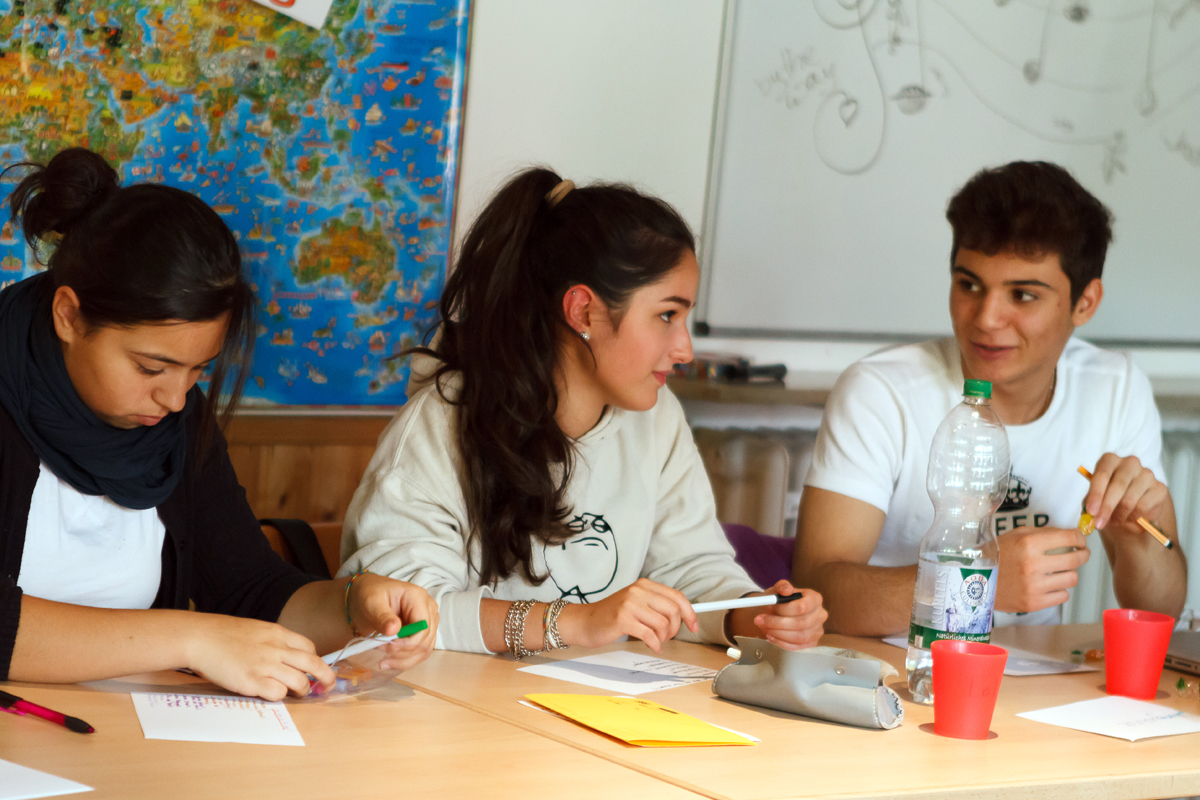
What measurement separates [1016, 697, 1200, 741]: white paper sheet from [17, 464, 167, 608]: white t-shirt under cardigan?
Result: 1.08 m

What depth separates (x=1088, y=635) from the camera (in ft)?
5.63

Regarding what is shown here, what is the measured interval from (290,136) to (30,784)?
1664 mm

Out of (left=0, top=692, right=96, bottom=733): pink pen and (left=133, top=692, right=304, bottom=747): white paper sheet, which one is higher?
(left=0, top=692, right=96, bottom=733): pink pen

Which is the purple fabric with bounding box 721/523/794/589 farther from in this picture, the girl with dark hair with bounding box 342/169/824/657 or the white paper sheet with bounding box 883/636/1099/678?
the white paper sheet with bounding box 883/636/1099/678

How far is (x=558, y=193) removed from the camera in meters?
1.73

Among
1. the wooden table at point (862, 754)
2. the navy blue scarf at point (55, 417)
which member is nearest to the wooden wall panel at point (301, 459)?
the navy blue scarf at point (55, 417)

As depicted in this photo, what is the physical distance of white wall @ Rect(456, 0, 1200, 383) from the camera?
8.20ft

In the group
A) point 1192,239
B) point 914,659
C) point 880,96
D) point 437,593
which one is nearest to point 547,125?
point 880,96

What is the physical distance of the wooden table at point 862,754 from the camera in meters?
1.01

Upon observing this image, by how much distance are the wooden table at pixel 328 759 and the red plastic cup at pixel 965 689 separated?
0.35 m

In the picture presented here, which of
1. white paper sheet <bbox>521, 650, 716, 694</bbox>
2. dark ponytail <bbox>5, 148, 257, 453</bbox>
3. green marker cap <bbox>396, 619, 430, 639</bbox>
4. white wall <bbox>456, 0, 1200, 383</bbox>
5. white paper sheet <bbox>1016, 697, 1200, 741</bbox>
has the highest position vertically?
white wall <bbox>456, 0, 1200, 383</bbox>

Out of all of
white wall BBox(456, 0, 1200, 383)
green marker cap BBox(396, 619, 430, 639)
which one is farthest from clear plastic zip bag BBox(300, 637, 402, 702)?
white wall BBox(456, 0, 1200, 383)

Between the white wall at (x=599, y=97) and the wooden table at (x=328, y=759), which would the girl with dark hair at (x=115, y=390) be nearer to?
the wooden table at (x=328, y=759)

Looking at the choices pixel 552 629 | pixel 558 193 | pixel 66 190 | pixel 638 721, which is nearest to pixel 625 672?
pixel 552 629
